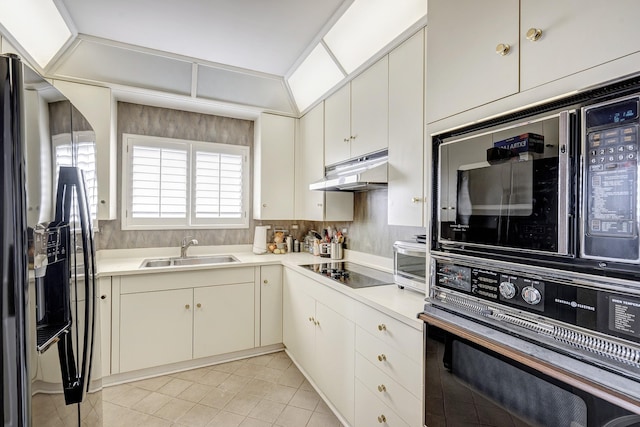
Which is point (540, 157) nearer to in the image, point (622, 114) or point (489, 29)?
point (622, 114)

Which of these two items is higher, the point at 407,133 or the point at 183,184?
the point at 407,133

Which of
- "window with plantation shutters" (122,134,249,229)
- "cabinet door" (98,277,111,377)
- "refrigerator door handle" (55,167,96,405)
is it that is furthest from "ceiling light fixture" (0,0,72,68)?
"cabinet door" (98,277,111,377)

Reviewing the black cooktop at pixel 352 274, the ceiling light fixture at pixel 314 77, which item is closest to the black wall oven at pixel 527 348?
the black cooktop at pixel 352 274

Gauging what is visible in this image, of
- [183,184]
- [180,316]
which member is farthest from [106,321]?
[183,184]

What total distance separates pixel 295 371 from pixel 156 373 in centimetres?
112

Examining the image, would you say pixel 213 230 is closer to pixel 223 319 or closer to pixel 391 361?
pixel 223 319

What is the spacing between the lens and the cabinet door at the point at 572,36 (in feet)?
2.34

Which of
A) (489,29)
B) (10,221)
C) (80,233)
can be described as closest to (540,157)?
(489,29)

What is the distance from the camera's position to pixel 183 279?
257cm

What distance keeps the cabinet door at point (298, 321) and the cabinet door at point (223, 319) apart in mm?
307

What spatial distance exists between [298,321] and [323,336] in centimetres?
47

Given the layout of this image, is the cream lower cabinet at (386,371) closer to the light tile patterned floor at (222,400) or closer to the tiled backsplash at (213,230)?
the light tile patterned floor at (222,400)

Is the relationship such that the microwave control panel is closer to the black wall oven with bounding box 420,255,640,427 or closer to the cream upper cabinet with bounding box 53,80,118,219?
the black wall oven with bounding box 420,255,640,427

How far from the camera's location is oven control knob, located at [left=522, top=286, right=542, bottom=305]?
34.6 inches
